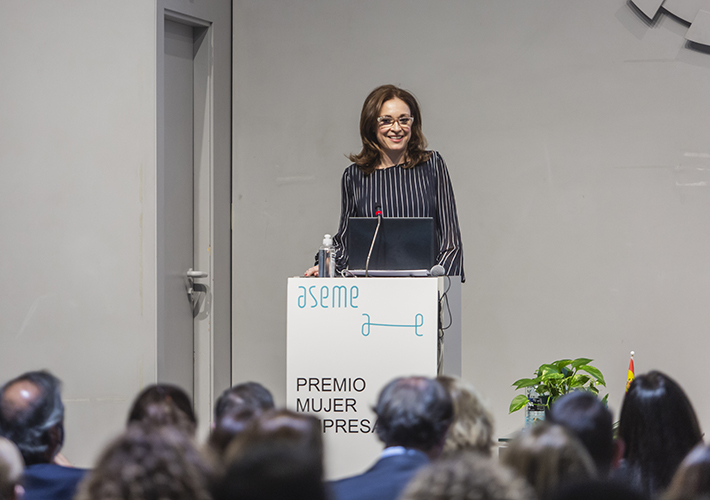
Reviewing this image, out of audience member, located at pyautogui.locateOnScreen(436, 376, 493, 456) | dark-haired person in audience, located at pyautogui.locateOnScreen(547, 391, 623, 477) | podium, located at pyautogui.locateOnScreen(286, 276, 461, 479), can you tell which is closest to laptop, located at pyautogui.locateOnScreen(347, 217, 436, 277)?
podium, located at pyautogui.locateOnScreen(286, 276, 461, 479)

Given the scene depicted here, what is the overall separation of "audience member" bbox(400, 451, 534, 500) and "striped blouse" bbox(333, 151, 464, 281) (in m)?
2.10

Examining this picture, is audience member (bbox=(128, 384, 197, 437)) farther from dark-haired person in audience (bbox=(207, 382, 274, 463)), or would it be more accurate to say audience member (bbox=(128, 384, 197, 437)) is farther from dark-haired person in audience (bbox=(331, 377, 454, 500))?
dark-haired person in audience (bbox=(331, 377, 454, 500))

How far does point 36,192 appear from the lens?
3.82m

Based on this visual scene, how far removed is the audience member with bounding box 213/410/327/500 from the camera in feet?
3.57

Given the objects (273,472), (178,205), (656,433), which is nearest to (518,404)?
(656,433)

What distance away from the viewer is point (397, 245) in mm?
2732

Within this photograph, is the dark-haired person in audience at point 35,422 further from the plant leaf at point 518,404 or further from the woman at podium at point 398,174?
the plant leaf at point 518,404

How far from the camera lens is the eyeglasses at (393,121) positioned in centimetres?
321

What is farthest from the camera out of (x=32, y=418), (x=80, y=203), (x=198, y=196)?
(x=198, y=196)

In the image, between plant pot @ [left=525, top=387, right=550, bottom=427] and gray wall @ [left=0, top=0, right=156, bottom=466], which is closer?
plant pot @ [left=525, top=387, right=550, bottom=427]

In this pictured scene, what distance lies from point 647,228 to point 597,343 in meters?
0.66

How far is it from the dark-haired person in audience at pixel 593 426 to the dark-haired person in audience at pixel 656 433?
8.4 inches

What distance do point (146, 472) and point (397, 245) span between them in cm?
170

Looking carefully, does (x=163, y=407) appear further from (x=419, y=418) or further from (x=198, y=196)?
(x=198, y=196)
